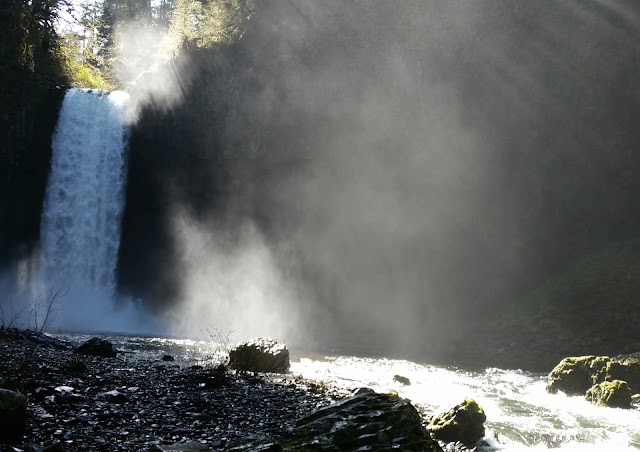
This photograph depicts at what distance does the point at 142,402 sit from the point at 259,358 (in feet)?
22.7

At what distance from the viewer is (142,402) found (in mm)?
10047

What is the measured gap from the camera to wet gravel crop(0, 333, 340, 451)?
7.60 metres

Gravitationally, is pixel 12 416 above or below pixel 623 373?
below

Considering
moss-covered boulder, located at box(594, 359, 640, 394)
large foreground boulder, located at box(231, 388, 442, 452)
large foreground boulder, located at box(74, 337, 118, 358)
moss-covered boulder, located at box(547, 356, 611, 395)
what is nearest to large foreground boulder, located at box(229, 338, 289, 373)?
large foreground boulder, located at box(74, 337, 118, 358)

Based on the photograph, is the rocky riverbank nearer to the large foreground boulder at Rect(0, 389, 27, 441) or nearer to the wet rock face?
the large foreground boulder at Rect(0, 389, 27, 441)

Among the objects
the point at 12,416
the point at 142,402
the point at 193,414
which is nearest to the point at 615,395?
the point at 193,414

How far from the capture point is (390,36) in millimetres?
40969

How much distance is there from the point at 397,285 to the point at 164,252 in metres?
17.6

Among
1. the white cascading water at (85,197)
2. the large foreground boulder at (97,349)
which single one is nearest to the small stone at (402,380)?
the large foreground boulder at (97,349)

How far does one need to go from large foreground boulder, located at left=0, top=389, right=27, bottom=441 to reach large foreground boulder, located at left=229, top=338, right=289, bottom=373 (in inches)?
386

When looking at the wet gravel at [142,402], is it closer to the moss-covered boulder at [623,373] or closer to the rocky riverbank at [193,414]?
the rocky riverbank at [193,414]

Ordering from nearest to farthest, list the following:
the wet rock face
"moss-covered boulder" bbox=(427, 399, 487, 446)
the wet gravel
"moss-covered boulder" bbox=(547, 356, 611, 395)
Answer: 1. the wet gravel
2. "moss-covered boulder" bbox=(427, 399, 487, 446)
3. the wet rock face
4. "moss-covered boulder" bbox=(547, 356, 611, 395)

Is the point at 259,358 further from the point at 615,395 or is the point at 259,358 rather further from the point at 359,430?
the point at 615,395

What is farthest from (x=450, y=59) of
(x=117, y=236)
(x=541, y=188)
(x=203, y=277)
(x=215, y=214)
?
(x=117, y=236)
